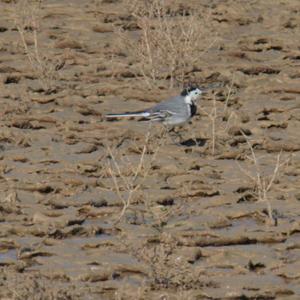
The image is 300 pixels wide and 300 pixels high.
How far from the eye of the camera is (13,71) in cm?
1304

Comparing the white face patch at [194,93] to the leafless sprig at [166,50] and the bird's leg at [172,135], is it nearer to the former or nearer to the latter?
the bird's leg at [172,135]

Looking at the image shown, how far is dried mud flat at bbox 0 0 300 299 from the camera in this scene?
7.81 m

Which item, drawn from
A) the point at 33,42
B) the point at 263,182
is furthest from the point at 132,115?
the point at 33,42

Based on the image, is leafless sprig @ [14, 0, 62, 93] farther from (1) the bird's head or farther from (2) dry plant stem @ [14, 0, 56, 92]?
(1) the bird's head

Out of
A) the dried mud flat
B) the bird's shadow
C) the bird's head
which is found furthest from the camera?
Result: the bird's head

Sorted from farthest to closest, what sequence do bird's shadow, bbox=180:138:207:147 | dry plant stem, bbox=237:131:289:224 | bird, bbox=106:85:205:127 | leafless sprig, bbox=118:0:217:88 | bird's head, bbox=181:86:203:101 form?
leafless sprig, bbox=118:0:217:88, bird's head, bbox=181:86:203:101, bird, bbox=106:85:205:127, bird's shadow, bbox=180:138:207:147, dry plant stem, bbox=237:131:289:224

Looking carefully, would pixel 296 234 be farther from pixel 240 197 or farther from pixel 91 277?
pixel 91 277

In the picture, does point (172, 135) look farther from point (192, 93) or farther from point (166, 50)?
point (166, 50)

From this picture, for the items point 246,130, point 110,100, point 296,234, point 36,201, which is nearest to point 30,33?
point 110,100

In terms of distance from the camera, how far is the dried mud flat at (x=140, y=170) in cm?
781

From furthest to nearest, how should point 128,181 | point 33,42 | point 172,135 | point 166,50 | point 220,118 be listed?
point 33,42, point 166,50, point 220,118, point 172,135, point 128,181

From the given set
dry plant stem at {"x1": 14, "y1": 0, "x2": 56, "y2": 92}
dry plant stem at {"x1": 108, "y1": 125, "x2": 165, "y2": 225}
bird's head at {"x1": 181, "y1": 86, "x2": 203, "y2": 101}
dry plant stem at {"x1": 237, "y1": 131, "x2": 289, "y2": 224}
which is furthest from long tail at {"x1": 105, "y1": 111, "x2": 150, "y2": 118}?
dry plant stem at {"x1": 237, "y1": 131, "x2": 289, "y2": 224}

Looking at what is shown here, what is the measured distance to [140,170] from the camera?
32.2ft

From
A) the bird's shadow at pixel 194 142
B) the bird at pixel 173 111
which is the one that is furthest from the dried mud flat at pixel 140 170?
the bird at pixel 173 111
